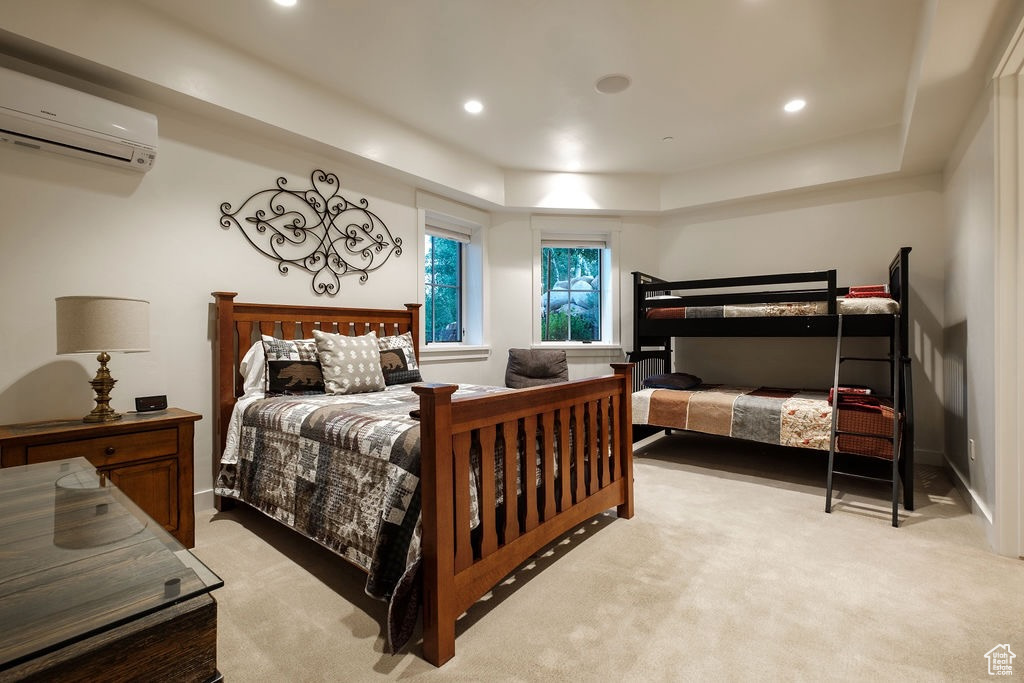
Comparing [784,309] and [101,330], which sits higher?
[784,309]

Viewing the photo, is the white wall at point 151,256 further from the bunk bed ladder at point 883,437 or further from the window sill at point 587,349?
the bunk bed ladder at point 883,437

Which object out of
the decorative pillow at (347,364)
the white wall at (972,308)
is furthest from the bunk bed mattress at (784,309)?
the decorative pillow at (347,364)

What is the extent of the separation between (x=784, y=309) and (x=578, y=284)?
2.04 m

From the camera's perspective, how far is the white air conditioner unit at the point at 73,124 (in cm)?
200

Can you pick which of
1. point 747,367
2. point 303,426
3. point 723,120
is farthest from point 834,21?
point 303,426

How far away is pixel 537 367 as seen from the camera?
4.29 m

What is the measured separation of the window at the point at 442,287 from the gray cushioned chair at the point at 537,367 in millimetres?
674

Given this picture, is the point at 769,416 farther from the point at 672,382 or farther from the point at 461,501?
the point at 461,501

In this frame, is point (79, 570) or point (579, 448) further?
point (579, 448)

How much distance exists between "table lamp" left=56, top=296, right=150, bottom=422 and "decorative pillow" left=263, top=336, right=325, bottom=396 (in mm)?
637

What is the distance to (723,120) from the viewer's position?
3490 millimetres

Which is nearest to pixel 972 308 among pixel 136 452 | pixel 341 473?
pixel 341 473

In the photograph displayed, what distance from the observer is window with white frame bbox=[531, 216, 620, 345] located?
16.0 feet

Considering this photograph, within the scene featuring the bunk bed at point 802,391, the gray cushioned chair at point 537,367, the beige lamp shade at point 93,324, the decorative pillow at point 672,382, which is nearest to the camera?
the beige lamp shade at point 93,324
